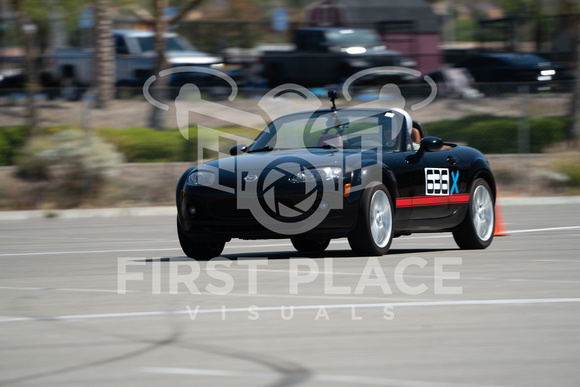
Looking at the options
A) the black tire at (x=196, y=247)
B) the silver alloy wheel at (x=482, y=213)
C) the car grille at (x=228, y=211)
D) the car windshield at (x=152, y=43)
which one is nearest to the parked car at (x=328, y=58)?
the car windshield at (x=152, y=43)

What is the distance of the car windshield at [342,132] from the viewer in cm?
1011

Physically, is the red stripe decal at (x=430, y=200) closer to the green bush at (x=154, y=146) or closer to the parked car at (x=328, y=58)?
the green bush at (x=154, y=146)

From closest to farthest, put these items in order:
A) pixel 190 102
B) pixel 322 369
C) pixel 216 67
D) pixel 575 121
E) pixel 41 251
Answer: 1. pixel 322 369
2. pixel 41 251
3. pixel 575 121
4. pixel 190 102
5. pixel 216 67

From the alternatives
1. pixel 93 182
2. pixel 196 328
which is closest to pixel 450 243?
pixel 196 328

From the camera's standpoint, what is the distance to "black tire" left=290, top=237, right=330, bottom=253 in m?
10.7

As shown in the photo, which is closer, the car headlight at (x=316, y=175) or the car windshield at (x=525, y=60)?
the car headlight at (x=316, y=175)

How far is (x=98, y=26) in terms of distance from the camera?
87.5 feet

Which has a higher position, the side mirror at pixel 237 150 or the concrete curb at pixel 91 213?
the side mirror at pixel 237 150

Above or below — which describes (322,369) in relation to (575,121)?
above

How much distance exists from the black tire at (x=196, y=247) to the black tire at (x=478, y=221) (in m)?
2.54

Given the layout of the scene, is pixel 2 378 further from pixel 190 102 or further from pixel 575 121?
pixel 190 102

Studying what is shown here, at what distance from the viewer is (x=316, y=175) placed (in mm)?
9117

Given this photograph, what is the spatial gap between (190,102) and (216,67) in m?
3.01

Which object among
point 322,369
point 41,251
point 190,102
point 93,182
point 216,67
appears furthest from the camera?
point 216,67
